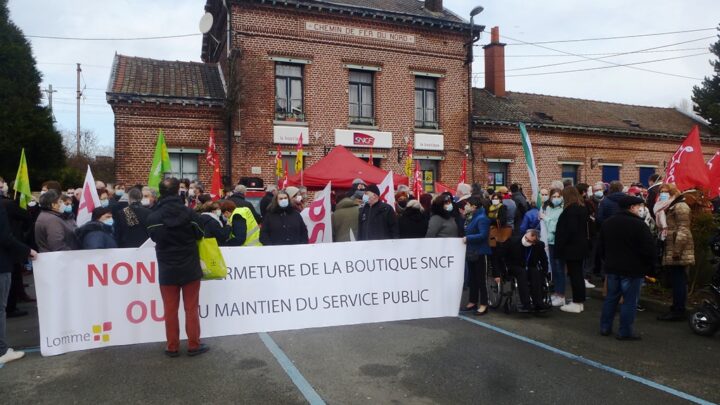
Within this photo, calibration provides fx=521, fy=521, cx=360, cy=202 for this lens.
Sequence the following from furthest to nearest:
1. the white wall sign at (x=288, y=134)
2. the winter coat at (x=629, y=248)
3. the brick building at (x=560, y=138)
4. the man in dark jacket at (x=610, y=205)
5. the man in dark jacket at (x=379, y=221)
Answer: the brick building at (x=560, y=138) < the white wall sign at (x=288, y=134) < the man in dark jacket at (x=610, y=205) < the man in dark jacket at (x=379, y=221) < the winter coat at (x=629, y=248)

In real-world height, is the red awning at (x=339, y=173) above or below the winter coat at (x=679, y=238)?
above

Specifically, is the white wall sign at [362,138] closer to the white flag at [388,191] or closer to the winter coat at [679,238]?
the white flag at [388,191]

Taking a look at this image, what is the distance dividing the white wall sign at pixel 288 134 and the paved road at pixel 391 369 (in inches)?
505

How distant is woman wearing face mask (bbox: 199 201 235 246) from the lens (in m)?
6.61

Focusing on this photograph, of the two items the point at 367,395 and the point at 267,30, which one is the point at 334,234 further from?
the point at 267,30

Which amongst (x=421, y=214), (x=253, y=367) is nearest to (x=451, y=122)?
(x=421, y=214)

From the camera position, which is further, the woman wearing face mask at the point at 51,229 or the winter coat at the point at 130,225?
the winter coat at the point at 130,225

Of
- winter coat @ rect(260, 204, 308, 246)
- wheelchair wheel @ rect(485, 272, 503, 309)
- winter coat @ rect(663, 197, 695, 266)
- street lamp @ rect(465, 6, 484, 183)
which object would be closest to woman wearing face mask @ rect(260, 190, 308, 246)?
winter coat @ rect(260, 204, 308, 246)

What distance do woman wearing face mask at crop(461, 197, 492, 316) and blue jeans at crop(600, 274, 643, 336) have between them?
165cm

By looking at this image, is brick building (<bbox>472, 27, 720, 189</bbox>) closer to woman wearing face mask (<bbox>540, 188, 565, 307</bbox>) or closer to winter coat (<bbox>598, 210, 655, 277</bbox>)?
woman wearing face mask (<bbox>540, 188, 565, 307</bbox>)

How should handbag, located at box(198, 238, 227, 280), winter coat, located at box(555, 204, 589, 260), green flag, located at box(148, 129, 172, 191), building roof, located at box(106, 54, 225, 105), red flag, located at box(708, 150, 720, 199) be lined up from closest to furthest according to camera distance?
handbag, located at box(198, 238, 227, 280) → winter coat, located at box(555, 204, 589, 260) → red flag, located at box(708, 150, 720, 199) → green flag, located at box(148, 129, 172, 191) → building roof, located at box(106, 54, 225, 105)

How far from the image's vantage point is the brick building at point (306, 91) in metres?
17.9

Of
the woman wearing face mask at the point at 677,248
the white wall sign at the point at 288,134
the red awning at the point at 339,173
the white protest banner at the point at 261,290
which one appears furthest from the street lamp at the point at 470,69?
the white protest banner at the point at 261,290

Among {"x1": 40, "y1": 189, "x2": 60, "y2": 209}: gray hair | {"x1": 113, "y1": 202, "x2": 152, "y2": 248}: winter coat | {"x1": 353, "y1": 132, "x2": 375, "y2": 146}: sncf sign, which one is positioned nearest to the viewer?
{"x1": 40, "y1": 189, "x2": 60, "y2": 209}: gray hair
